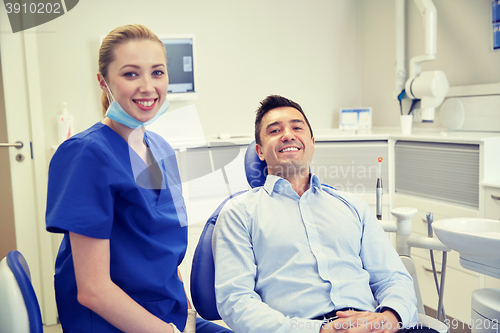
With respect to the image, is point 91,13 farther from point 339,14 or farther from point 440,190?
point 440,190

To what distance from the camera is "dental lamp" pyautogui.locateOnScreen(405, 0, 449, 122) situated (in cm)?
247

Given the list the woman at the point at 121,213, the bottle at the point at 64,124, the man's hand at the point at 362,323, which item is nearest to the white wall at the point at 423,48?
the man's hand at the point at 362,323

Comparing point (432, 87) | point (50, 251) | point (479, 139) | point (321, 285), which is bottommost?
point (50, 251)

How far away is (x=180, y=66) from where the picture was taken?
8.49 feet

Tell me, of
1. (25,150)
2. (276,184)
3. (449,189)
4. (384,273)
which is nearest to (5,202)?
(25,150)

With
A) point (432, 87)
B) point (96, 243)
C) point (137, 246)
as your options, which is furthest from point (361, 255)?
point (432, 87)

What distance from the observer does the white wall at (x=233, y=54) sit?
2498 millimetres

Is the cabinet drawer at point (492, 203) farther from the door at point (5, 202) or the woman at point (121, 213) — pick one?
the door at point (5, 202)

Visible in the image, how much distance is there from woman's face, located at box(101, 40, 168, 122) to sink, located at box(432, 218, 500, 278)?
99 cm

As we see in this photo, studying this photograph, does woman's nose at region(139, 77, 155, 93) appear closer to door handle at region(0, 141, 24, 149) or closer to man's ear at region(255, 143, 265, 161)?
man's ear at region(255, 143, 265, 161)

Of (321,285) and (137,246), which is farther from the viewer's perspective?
(321,285)

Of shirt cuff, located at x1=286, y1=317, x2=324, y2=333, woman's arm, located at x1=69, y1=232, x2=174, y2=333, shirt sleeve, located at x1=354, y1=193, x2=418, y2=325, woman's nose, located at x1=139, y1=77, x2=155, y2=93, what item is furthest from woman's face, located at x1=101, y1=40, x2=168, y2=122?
shirt sleeve, located at x1=354, y1=193, x2=418, y2=325

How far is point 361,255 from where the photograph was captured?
1.38 metres

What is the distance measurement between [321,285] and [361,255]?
8.7 inches
